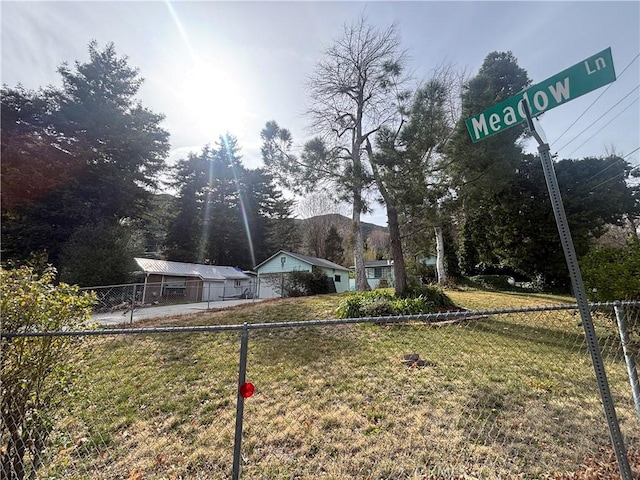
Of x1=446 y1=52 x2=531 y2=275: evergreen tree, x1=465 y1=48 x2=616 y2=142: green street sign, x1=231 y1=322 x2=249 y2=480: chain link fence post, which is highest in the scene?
x1=446 y1=52 x2=531 y2=275: evergreen tree

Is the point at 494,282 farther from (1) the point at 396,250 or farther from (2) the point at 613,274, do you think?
(2) the point at 613,274

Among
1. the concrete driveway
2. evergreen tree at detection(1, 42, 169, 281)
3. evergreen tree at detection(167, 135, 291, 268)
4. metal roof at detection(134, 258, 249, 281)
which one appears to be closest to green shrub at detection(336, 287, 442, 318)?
the concrete driveway

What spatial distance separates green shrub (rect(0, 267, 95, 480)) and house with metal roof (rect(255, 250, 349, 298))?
16.1 meters

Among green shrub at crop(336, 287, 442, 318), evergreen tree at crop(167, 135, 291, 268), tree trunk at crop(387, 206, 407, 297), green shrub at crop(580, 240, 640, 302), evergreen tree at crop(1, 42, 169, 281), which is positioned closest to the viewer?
green shrub at crop(580, 240, 640, 302)

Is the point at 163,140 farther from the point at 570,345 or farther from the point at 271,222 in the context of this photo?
the point at 570,345

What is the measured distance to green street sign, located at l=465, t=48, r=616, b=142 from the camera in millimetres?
1480

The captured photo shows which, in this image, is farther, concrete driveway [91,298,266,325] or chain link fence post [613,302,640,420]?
concrete driveway [91,298,266,325]

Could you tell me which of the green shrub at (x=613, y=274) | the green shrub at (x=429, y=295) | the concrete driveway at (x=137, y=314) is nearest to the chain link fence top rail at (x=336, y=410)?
the green shrub at (x=613, y=274)

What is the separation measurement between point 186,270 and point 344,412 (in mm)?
20954

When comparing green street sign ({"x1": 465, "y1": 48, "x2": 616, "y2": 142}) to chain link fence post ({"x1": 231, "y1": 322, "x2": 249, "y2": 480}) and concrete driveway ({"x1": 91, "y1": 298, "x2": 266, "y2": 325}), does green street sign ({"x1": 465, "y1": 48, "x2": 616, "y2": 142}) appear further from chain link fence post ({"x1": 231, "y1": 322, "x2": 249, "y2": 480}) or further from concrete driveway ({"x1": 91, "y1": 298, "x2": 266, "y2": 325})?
concrete driveway ({"x1": 91, "y1": 298, "x2": 266, "y2": 325})

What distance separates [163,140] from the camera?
2269cm

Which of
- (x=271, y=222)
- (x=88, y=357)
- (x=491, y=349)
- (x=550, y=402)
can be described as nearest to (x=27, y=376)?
(x=88, y=357)

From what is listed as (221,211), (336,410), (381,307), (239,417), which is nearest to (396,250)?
(381,307)

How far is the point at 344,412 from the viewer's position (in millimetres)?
3057
